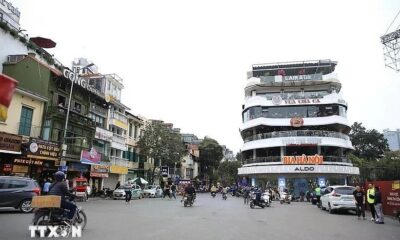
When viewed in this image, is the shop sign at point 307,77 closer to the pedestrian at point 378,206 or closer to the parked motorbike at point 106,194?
the parked motorbike at point 106,194

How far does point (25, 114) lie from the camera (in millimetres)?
27812

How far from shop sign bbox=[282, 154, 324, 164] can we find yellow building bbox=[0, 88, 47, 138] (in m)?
33.2

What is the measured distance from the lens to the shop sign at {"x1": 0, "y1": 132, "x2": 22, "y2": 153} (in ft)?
78.8

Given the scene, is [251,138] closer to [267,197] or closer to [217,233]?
[267,197]

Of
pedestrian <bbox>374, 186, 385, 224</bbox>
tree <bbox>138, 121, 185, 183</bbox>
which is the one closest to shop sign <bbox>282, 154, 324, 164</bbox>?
tree <bbox>138, 121, 185, 183</bbox>

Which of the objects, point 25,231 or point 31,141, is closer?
point 25,231

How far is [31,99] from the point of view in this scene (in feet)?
93.2

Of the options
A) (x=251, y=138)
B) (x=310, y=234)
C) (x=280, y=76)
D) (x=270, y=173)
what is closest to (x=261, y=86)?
(x=280, y=76)

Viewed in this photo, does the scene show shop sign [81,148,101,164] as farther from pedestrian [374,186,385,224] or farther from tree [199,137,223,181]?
tree [199,137,223,181]

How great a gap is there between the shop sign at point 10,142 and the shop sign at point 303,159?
3529 centimetres

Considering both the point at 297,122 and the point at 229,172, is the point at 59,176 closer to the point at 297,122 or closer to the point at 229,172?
the point at 297,122

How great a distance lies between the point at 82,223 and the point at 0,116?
7.94 m

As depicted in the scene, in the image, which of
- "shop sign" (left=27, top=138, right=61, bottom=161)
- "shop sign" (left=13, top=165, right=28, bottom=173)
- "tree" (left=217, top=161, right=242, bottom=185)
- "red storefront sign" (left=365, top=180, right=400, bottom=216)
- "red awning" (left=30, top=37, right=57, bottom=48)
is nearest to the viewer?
"red storefront sign" (left=365, top=180, right=400, bottom=216)

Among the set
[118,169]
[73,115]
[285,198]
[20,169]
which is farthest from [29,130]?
[285,198]
